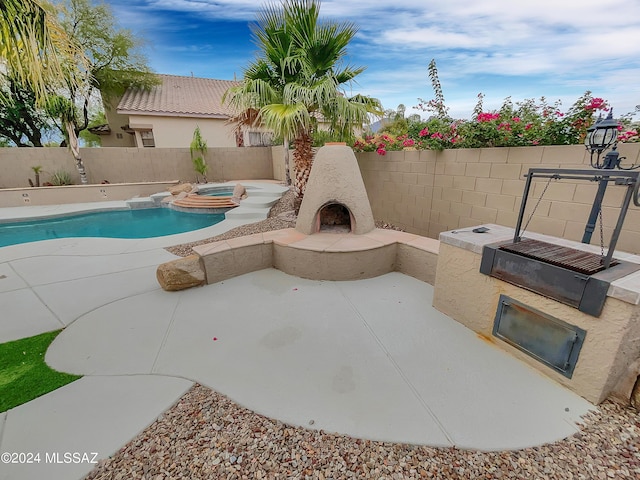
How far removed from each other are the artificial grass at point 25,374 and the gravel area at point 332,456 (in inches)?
48.5

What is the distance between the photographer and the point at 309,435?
2062 millimetres

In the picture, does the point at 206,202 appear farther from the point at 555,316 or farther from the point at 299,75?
the point at 555,316

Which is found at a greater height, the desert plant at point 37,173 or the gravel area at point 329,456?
the desert plant at point 37,173

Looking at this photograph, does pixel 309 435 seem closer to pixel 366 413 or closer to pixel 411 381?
pixel 366 413

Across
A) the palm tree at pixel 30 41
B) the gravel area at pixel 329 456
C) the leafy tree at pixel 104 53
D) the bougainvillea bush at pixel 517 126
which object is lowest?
the gravel area at pixel 329 456

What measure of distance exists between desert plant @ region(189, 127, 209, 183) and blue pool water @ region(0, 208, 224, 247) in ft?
13.7

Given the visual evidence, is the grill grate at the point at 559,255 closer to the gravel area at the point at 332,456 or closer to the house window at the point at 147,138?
the gravel area at the point at 332,456

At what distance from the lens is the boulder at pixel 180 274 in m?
4.21

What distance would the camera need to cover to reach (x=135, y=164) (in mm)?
13711

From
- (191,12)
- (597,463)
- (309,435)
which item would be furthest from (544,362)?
(191,12)

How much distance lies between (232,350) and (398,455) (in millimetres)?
1909

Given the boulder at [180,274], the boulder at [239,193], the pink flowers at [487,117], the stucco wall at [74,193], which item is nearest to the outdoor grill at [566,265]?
the pink flowers at [487,117]

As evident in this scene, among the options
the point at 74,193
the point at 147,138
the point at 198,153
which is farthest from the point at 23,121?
the point at 198,153

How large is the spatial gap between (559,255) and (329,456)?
2672 mm
